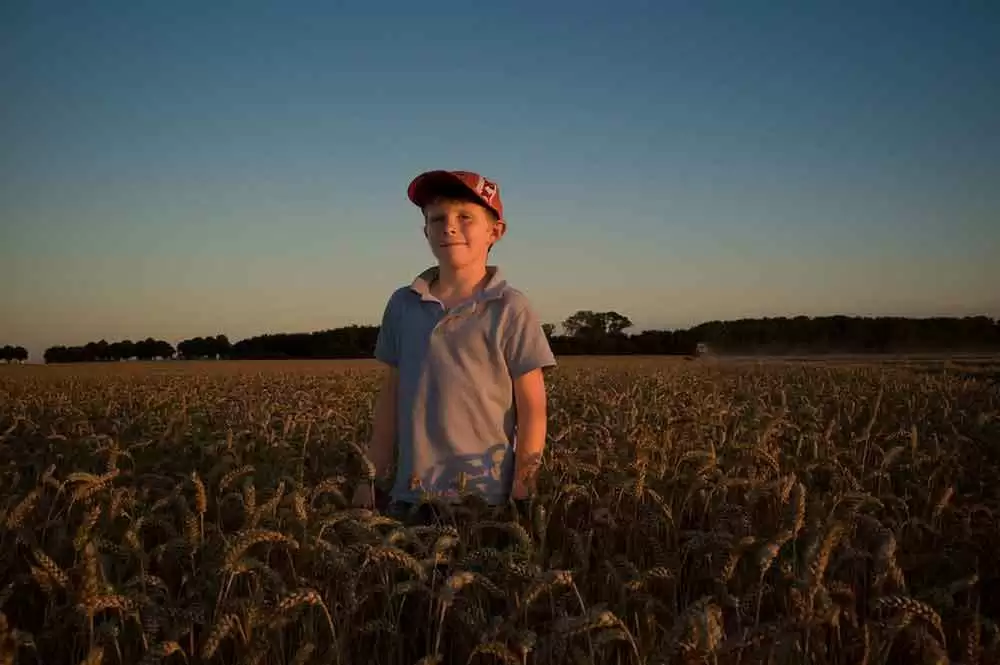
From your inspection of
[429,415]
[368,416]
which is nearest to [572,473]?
[429,415]

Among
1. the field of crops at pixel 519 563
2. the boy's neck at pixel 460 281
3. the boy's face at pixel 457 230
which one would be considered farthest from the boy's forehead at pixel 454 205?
the field of crops at pixel 519 563

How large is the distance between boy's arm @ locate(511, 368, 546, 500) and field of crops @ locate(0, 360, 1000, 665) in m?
0.18

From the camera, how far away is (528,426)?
14.3ft

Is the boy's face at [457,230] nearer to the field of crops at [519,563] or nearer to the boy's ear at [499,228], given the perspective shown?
the boy's ear at [499,228]

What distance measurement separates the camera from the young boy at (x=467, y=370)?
432cm

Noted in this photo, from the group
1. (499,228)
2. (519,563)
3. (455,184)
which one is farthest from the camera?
(499,228)

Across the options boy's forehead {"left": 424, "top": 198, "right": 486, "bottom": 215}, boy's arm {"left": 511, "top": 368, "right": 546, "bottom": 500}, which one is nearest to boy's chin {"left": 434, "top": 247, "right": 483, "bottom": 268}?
boy's forehead {"left": 424, "top": 198, "right": 486, "bottom": 215}

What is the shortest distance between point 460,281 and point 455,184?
56 centimetres

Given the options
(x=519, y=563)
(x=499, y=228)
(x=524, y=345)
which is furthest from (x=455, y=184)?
(x=519, y=563)

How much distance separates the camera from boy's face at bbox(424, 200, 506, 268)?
4395 mm

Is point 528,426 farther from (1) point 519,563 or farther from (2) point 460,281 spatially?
(1) point 519,563

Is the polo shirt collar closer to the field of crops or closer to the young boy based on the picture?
the young boy

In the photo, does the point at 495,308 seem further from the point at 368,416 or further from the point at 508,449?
the point at 368,416

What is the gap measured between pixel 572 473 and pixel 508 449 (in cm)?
38
